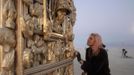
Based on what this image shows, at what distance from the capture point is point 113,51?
949 cm

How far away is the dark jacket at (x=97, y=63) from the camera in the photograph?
313 cm

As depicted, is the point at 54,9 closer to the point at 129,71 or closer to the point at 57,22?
the point at 57,22

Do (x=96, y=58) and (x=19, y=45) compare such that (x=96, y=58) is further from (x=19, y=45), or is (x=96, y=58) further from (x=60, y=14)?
(x=19, y=45)

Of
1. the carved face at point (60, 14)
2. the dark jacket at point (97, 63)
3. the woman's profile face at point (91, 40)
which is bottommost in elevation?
the dark jacket at point (97, 63)

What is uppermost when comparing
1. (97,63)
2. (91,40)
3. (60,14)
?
(60,14)

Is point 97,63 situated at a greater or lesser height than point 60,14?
lesser

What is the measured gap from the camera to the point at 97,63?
3.15 m

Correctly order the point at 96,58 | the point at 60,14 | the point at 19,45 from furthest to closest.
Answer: the point at 60,14, the point at 96,58, the point at 19,45

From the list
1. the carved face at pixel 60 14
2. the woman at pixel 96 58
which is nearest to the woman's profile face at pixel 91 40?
the woman at pixel 96 58

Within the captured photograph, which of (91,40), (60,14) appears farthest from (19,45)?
(60,14)

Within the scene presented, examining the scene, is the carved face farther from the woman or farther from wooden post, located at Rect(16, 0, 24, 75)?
wooden post, located at Rect(16, 0, 24, 75)

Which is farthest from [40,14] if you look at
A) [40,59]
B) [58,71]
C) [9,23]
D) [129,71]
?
[129,71]

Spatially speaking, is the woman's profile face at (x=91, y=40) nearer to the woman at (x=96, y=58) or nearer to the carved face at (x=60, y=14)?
the woman at (x=96, y=58)

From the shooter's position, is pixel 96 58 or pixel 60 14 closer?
pixel 96 58
